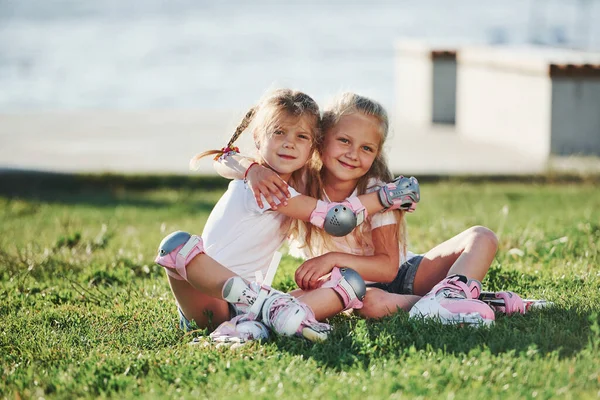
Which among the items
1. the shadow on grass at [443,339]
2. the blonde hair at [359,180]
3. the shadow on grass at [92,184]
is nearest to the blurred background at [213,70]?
the blonde hair at [359,180]

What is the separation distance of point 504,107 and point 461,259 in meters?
7.01

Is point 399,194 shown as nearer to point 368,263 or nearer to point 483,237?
point 368,263

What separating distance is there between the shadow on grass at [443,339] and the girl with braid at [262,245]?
13 cm

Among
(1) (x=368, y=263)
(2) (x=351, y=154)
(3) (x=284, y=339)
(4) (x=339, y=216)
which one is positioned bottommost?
(3) (x=284, y=339)

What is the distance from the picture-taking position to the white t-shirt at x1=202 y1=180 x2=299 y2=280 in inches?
161

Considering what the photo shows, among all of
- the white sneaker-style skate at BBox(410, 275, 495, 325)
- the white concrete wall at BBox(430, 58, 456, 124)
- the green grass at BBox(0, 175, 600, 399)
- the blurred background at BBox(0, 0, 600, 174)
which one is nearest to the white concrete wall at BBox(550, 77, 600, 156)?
the blurred background at BBox(0, 0, 600, 174)

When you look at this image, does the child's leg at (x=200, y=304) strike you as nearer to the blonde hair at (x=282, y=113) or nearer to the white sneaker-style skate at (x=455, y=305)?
the blonde hair at (x=282, y=113)

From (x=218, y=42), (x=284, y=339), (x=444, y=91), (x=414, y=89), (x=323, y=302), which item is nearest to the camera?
(x=284, y=339)

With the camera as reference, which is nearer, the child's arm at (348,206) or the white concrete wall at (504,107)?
the child's arm at (348,206)

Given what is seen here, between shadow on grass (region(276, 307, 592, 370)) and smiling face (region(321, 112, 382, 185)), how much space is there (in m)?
0.74

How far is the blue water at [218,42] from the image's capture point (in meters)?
18.8

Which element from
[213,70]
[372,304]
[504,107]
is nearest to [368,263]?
[372,304]

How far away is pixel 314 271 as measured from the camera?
4.01 meters

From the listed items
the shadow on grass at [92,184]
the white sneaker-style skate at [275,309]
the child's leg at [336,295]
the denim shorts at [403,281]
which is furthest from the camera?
the shadow on grass at [92,184]
